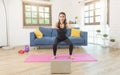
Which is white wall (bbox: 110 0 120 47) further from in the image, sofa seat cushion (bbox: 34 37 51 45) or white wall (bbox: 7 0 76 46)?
white wall (bbox: 7 0 76 46)

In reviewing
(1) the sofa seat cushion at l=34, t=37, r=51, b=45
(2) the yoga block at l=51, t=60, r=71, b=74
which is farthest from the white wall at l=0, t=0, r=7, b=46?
(2) the yoga block at l=51, t=60, r=71, b=74

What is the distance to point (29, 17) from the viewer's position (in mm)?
7184

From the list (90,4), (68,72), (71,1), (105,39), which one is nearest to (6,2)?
(71,1)

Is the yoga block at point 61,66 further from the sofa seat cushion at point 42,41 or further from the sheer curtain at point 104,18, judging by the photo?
the sheer curtain at point 104,18

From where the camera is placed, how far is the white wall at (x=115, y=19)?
579 centimetres

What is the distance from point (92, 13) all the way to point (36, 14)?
2.60 m

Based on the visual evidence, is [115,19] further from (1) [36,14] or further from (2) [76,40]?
(1) [36,14]

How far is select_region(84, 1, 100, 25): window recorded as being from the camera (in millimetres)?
6945

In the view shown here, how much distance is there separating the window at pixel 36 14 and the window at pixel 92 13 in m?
1.84

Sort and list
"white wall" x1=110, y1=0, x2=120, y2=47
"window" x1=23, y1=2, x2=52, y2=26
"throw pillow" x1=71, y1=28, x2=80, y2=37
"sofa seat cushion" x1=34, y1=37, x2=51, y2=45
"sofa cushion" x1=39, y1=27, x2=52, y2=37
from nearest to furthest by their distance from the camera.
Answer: "sofa seat cushion" x1=34, y1=37, x2=51, y2=45 → "white wall" x1=110, y1=0, x2=120, y2=47 → "throw pillow" x1=71, y1=28, x2=80, y2=37 → "sofa cushion" x1=39, y1=27, x2=52, y2=37 → "window" x1=23, y1=2, x2=52, y2=26

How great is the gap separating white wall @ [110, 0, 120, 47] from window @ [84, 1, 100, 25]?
968 mm

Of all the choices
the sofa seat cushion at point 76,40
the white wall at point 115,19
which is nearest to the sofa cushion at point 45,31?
the sofa seat cushion at point 76,40

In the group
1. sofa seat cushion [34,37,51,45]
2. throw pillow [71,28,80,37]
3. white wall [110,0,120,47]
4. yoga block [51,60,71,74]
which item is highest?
white wall [110,0,120,47]

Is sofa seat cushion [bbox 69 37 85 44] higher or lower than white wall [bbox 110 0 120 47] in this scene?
lower
